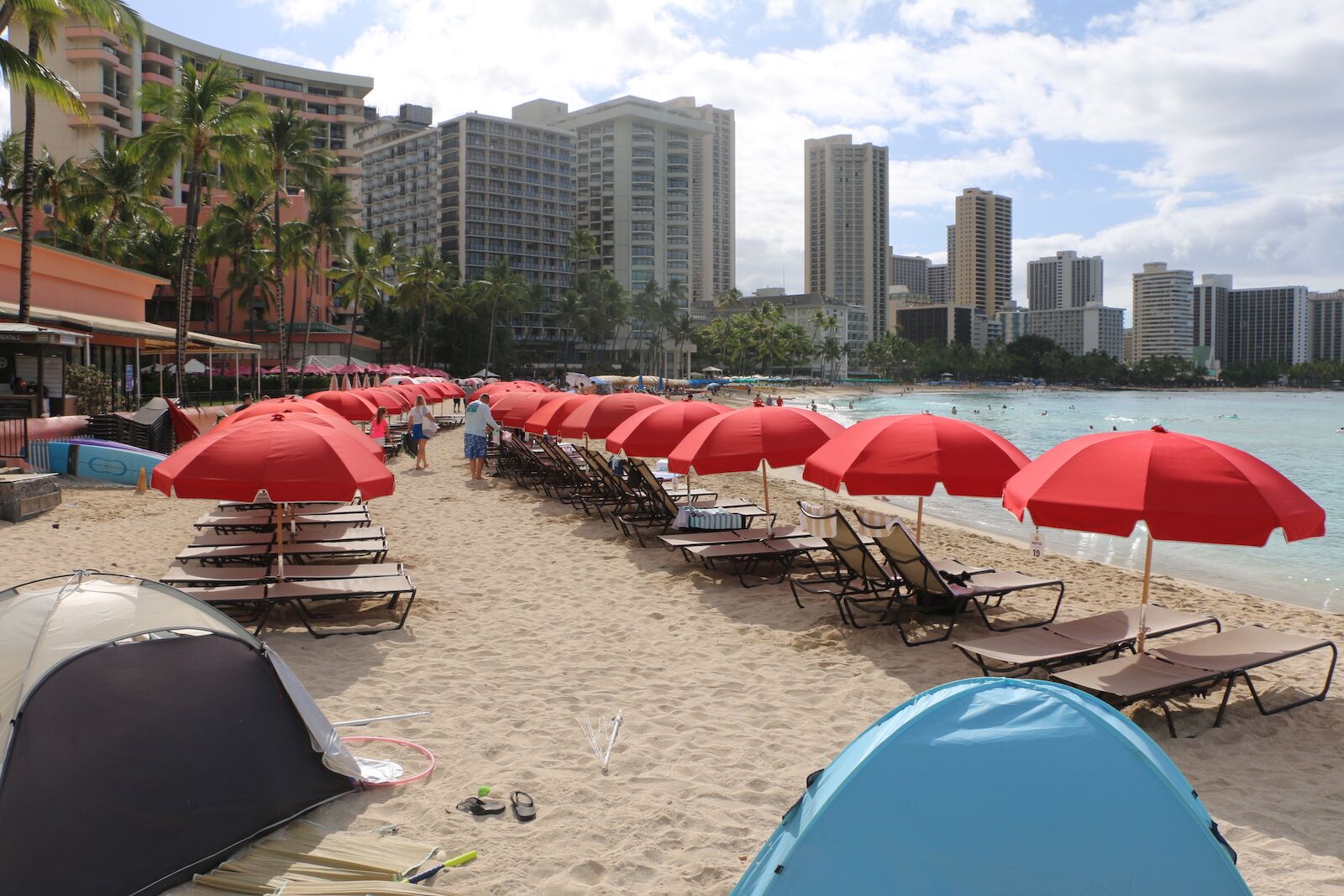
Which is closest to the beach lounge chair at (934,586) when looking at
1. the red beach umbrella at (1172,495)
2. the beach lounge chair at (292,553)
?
the red beach umbrella at (1172,495)

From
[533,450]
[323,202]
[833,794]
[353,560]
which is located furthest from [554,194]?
[833,794]

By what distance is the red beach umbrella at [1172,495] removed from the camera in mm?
5398

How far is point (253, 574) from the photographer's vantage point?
7.91 metres

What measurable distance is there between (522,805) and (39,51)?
22.0 m

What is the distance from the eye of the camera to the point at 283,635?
7.25 m

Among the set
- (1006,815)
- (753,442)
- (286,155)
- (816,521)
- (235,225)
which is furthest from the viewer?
(235,225)

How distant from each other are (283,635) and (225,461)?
1.44m

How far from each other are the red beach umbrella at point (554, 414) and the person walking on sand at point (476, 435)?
298 centimetres

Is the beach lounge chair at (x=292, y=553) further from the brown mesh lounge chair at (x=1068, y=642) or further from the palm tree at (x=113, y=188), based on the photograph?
the palm tree at (x=113, y=188)

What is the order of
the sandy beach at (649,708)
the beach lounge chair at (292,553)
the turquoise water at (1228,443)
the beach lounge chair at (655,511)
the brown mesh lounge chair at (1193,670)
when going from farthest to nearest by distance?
the turquoise water at (1228,443) < the beach lounge chair at (655,511) < the beach lounge chair at (292,553) < the brown mesh lounge chair at (1193,670) < the sandy beach at (649,708)

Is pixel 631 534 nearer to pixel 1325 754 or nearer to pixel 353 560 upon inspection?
pixel 353 560

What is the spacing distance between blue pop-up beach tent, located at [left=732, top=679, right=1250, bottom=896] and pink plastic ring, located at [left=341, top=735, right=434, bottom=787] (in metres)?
2.15

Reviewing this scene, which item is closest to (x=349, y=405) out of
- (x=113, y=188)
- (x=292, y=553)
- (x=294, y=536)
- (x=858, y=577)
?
(x=294, y=536)

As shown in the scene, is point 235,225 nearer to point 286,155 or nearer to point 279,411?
point 286,155
